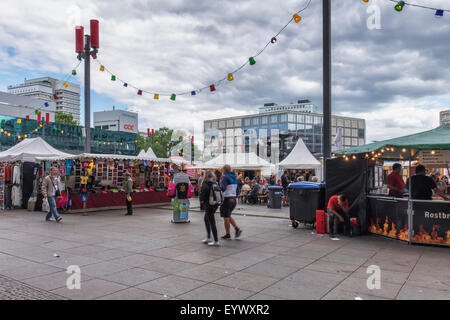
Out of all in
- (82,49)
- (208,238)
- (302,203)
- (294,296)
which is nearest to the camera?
(294,296)

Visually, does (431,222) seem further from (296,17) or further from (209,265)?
(296,17)

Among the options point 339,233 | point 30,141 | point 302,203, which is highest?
point 30,141

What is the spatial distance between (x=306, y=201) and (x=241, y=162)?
16963 mm

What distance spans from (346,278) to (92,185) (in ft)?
41.6

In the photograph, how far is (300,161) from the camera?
2166 cm

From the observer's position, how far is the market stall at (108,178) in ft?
47.7

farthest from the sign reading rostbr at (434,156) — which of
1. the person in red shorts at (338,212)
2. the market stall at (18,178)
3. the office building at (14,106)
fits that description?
the office building at (14,106)

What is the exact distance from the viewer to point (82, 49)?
1666 cm

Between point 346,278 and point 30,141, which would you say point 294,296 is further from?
point 30,141

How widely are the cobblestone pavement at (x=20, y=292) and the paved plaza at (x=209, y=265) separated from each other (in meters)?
0.01

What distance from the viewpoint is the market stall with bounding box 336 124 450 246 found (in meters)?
7.76

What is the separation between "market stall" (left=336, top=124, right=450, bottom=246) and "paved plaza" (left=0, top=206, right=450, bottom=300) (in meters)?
0.36

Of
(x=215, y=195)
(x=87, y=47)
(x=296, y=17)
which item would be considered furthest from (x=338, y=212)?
(x=87, y=47)
